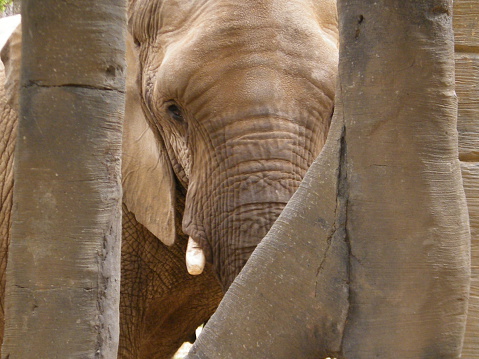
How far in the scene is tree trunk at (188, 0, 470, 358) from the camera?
192cm

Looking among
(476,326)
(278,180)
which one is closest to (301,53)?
(278,180)

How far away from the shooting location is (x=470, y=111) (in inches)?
99.2

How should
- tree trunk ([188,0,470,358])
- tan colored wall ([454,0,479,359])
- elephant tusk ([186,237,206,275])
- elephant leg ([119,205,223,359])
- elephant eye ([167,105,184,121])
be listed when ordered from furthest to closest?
elephant leg ([119,205,223,359]) → elephant eye ([167,105,184,121]) → elephant tusk ([186,237,206,275]) → tan colored wall ([454,0,479,359]) → tree trunk ([188,0,470,358])

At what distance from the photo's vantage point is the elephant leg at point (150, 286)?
3.66m

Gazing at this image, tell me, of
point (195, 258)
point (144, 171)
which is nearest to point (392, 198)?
point (195, 258)

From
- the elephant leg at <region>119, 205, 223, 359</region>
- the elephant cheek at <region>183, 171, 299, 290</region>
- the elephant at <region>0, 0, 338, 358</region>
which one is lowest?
the elephant leg at <region>119, 205, 223, 359</region>

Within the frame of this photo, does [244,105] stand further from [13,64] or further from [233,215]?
[13,64]

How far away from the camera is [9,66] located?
3.55 meters

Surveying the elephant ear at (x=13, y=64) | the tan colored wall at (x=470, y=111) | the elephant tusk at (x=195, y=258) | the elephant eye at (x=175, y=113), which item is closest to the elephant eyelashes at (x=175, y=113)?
the elephant eye at (x=175, y=113)

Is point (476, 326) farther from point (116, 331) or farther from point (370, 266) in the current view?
point (116, 331)

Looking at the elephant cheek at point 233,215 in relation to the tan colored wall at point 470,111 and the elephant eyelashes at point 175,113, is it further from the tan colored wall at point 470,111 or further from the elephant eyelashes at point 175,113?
the tan colored wall at point 470,111

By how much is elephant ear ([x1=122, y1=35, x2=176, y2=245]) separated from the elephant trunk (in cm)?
30

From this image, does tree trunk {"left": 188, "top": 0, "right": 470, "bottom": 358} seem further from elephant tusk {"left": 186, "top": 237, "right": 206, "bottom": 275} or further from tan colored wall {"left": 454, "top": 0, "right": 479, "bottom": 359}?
elephant tusk {"left": 186, "top": 237, "right": 206, "bottom": 275}

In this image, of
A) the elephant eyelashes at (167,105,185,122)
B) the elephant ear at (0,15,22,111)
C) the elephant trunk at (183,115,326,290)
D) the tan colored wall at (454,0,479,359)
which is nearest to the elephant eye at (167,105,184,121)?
the elephant eyelashes at (167,105,185,122)
